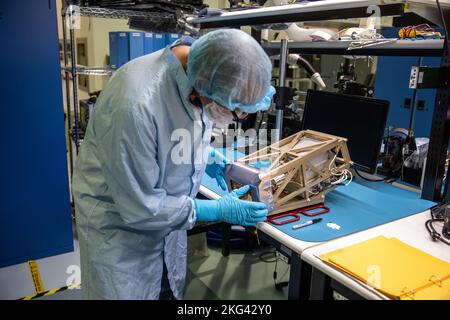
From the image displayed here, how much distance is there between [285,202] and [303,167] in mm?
151

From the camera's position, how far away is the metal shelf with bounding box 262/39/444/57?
1.58 m

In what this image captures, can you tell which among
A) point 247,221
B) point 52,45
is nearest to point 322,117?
point 247,221

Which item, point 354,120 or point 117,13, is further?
point 117,13

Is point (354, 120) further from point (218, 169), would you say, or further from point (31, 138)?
point (31, 138)

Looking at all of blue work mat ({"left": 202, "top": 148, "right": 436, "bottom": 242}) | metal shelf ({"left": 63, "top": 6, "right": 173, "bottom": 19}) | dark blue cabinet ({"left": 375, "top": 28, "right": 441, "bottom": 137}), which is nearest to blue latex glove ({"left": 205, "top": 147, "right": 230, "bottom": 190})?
blue work mat ({"left": 202, "top": 148, "right": 436, "bottom": 242})

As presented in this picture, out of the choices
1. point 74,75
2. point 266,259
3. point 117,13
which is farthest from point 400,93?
point 74,75

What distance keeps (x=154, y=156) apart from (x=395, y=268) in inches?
30.1

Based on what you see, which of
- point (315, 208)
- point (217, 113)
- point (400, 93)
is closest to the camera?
point (217, 113)

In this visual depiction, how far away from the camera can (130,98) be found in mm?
1038

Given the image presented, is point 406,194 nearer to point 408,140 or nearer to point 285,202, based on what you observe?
point 408,140

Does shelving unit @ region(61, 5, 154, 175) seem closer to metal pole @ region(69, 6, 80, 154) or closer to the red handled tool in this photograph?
metal pole @ region(69, 6, 80, 154)

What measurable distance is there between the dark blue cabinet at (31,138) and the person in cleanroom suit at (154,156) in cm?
134

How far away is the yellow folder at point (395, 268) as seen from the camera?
0.97m

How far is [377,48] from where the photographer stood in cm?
177
